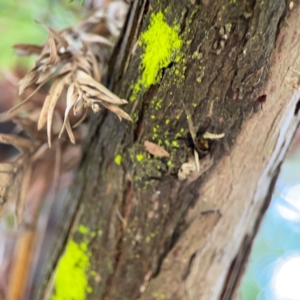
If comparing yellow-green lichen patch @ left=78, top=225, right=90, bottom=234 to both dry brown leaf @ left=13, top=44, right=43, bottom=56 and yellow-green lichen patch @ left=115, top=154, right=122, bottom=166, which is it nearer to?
yellow-green lichen patch @ left=115, top=154, right=122, bottom=166

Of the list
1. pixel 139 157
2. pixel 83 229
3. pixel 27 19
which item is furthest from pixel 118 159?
pixel 27 19

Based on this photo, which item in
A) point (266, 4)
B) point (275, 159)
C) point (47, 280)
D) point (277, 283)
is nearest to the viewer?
point (266, 4)

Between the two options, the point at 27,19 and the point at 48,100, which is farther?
the point at 27,19

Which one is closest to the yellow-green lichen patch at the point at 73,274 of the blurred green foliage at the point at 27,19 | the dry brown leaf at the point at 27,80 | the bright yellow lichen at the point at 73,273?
the bright yellow lichen at the point at 73,273

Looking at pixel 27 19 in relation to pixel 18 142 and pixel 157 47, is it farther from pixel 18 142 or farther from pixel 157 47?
pixel 157 47

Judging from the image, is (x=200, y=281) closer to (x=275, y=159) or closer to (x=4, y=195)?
(x=275, y=159)

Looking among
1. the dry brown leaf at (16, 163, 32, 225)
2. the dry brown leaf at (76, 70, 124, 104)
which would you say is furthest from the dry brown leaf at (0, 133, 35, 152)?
the dry brown leaf at (76, 70, 124, 104)

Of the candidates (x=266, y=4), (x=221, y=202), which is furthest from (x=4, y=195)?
(x=266, y=4)

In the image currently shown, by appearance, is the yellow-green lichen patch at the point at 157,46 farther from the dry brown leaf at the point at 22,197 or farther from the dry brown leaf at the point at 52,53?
the dry brown leaf at the point at 22,197
